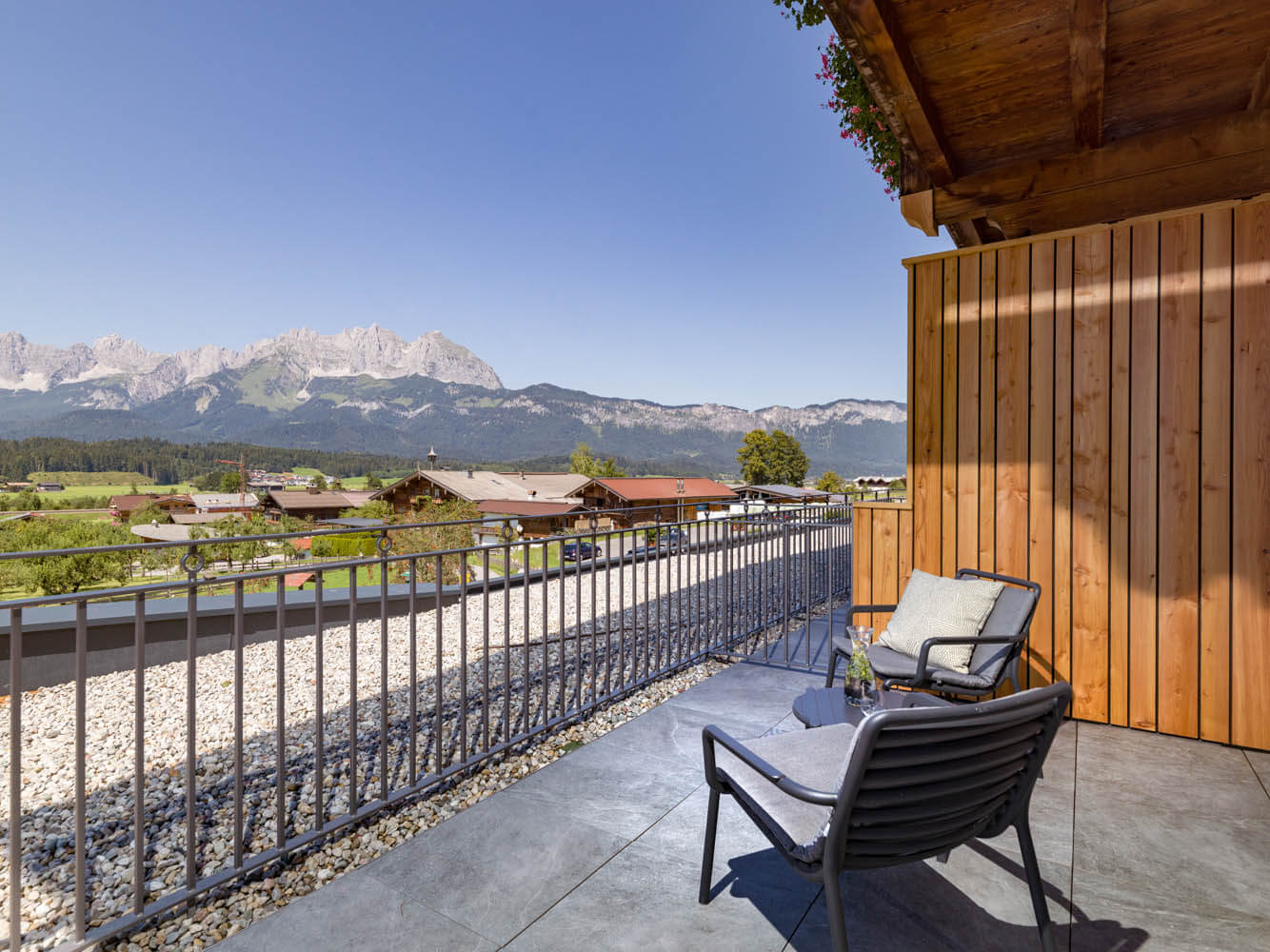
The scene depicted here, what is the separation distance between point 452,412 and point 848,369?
8464 cm

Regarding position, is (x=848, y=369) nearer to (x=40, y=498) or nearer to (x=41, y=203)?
(x=40, y=498)

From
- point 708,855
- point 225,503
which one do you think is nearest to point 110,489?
point 225,503

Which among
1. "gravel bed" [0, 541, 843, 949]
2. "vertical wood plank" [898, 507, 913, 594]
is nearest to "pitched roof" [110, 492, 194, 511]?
"gravel bed" [0, 541, 843, 949]

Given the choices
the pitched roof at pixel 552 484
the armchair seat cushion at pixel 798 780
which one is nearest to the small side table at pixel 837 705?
the armchair seat cushion at pixel 798 780

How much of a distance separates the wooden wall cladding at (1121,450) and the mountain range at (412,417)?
108 metres

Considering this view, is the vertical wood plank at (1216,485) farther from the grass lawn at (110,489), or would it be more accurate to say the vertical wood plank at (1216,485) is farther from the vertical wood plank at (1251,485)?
the grass lawn at (110,489)

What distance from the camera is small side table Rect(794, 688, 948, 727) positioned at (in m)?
2.20

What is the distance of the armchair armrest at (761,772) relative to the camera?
52.7 inches

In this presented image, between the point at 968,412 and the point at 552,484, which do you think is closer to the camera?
the point at 968,412

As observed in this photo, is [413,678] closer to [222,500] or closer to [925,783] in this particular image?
[925,783]

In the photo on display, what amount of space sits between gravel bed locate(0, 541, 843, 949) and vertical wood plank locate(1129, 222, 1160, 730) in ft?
7.53

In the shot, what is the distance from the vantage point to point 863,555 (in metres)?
3.88

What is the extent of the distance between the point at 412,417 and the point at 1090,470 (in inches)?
5962

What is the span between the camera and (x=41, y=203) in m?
87.4
